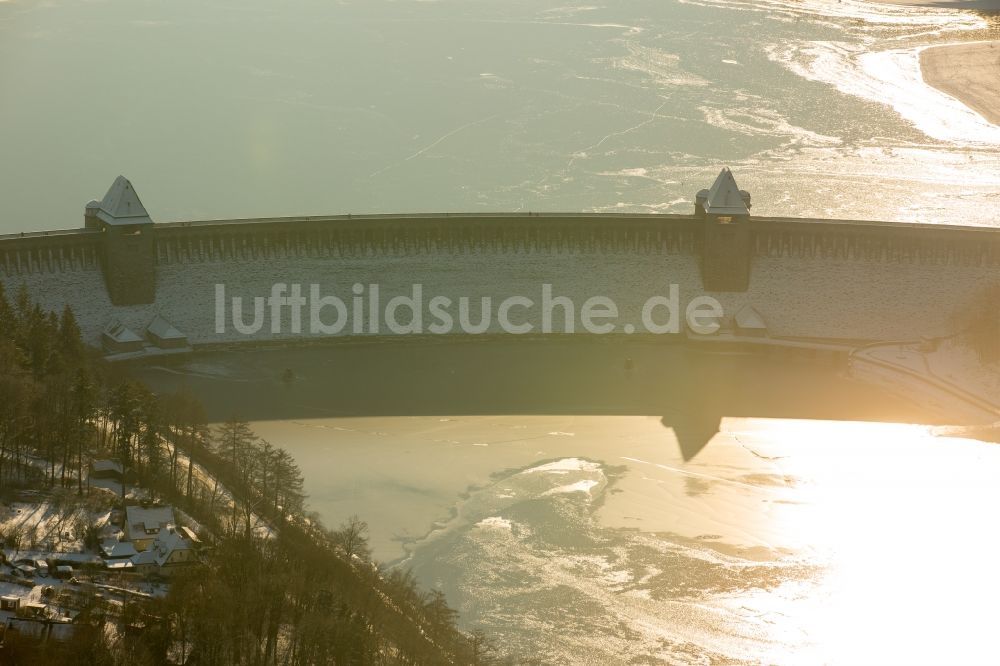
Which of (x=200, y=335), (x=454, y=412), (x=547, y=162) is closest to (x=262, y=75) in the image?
(x=547, y=162)

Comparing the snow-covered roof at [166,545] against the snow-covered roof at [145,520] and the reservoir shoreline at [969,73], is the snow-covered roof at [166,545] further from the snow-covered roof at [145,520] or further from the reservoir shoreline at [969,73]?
the reservoir shoreline at [969,73]

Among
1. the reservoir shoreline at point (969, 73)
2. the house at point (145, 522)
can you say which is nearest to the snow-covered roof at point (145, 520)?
the house at point (145, 522)

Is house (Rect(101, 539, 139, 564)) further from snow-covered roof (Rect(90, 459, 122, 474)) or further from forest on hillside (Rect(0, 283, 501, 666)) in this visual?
snow-covered roof (Rect(90, 459, 122, 474))

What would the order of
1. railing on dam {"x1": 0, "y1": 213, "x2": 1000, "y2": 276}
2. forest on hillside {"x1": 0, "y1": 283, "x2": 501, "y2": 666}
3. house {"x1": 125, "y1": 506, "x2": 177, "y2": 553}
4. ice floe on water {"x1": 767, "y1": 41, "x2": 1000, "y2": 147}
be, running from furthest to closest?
ice floe on water {"x1": 767, "y1": 41, "x2": 1000, "y2": 147}, railing on dam {"x1": 0, "y1": 213, "x2": 1000, "y2": 276}, house {"x1": 125, "y1": 506, "x2": 177, "y2": 553}, forest on hillside {"x1": 0, "y1": 283, "x2": 501, "y2": 666}

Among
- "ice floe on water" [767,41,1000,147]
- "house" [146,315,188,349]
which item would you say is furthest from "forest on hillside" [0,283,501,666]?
"ice floe on water" [767,41,1000,147]

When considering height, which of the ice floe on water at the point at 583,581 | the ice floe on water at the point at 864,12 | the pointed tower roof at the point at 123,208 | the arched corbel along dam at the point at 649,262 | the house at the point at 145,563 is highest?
the ice floe on water at the point at 864,12

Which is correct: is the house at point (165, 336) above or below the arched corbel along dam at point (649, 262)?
below
